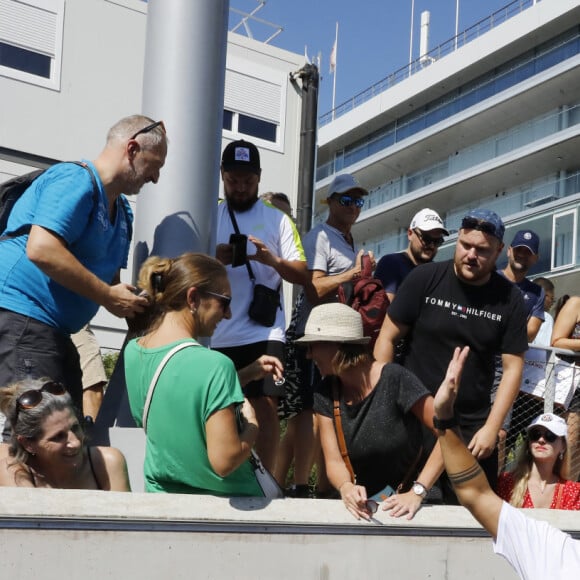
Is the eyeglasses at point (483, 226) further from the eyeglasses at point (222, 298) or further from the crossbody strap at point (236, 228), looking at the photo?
the eyeglasses at point (222, 298)

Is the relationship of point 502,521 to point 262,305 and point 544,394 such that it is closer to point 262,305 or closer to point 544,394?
point 262,305

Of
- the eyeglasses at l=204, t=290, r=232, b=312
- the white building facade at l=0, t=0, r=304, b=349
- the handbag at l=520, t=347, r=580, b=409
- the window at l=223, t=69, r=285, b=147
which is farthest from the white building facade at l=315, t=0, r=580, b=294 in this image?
the eyeglasses at l=204, t=290, r=232, b=312

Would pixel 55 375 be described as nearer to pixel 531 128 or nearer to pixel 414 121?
pixel 531 128

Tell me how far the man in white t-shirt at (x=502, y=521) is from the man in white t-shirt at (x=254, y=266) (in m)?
2.02

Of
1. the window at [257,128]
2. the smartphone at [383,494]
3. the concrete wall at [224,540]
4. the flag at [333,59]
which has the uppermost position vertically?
the flag at [333,59]

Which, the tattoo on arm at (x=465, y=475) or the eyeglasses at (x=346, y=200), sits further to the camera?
the eyeglasses at (x=346, y=200)

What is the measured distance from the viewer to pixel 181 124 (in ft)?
15.1

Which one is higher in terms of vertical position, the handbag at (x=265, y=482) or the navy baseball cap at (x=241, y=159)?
the navy baseball cap at (x=241, y=159)

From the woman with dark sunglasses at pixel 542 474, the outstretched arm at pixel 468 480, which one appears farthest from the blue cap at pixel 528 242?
the outstretched arm at pixel 468 480

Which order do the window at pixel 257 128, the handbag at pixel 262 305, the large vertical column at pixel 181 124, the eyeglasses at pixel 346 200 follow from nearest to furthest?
the large vertical column at pixel 181 124, the handbag at pixel 262 305, the eyeglasses at pixel 346 200, the window at pixel 257 128

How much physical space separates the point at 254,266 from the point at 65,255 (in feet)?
5.50

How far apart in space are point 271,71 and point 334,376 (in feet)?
65.6

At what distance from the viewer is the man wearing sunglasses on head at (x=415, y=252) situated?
590 centimetres

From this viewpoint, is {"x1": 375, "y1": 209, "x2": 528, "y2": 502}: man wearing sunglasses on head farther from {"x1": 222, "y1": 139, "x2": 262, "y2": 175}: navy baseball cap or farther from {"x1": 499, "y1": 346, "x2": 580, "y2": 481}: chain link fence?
{"x1": 499, "y1": 346, "x2": 580, "y2": 481}: chain link fence
